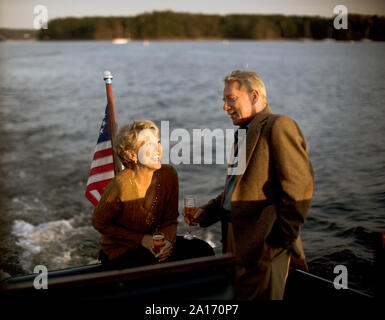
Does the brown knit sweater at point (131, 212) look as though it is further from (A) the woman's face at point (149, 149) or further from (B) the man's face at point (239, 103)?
(B) the man's face at point (239, 103)

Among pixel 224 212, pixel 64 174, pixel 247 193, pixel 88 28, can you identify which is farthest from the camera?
pixel 88 28

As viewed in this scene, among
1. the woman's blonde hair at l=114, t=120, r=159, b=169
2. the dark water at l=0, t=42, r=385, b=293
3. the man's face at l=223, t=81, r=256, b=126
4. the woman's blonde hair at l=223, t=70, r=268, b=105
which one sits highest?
the woman's blonde hair at l=223, t=70, r=268, b=105

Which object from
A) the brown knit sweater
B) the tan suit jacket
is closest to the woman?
the brown knit sweater

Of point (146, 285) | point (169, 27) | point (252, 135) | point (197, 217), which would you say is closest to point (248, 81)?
point (252, 135)

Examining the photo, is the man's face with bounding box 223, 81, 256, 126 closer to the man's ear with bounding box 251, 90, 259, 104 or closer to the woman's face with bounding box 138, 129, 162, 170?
the man's ear with bounding box 251, 90, 259, 104

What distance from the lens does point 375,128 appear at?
2253 centimetres

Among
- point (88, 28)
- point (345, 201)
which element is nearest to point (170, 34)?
point (88, 28)

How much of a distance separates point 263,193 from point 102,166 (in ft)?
9.28

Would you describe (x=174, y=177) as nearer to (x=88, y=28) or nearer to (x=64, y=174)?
(x=64, y=174)

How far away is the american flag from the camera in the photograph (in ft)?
17.0

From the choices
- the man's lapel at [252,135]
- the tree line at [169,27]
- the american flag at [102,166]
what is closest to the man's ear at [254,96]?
the man's lapel at [252,135]

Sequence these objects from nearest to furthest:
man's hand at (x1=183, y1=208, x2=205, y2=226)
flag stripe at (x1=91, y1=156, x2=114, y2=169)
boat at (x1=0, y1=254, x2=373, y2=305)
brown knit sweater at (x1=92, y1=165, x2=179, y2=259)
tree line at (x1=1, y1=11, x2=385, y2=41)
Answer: boat at (x1=0, y1=254, x2=373, y2=305)
brown knit sweater at (x1=92, y1=165, x2=179, y2=259)
man's hand at (x1=183, y1=208, x2=205, y2=226)
flag stripe at (x1=91, y1=156, x2=114, y2=169)
tree line at (x1=1, y1=11, x2=385, y2=41)

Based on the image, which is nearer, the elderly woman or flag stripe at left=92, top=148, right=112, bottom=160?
the elderly woman
